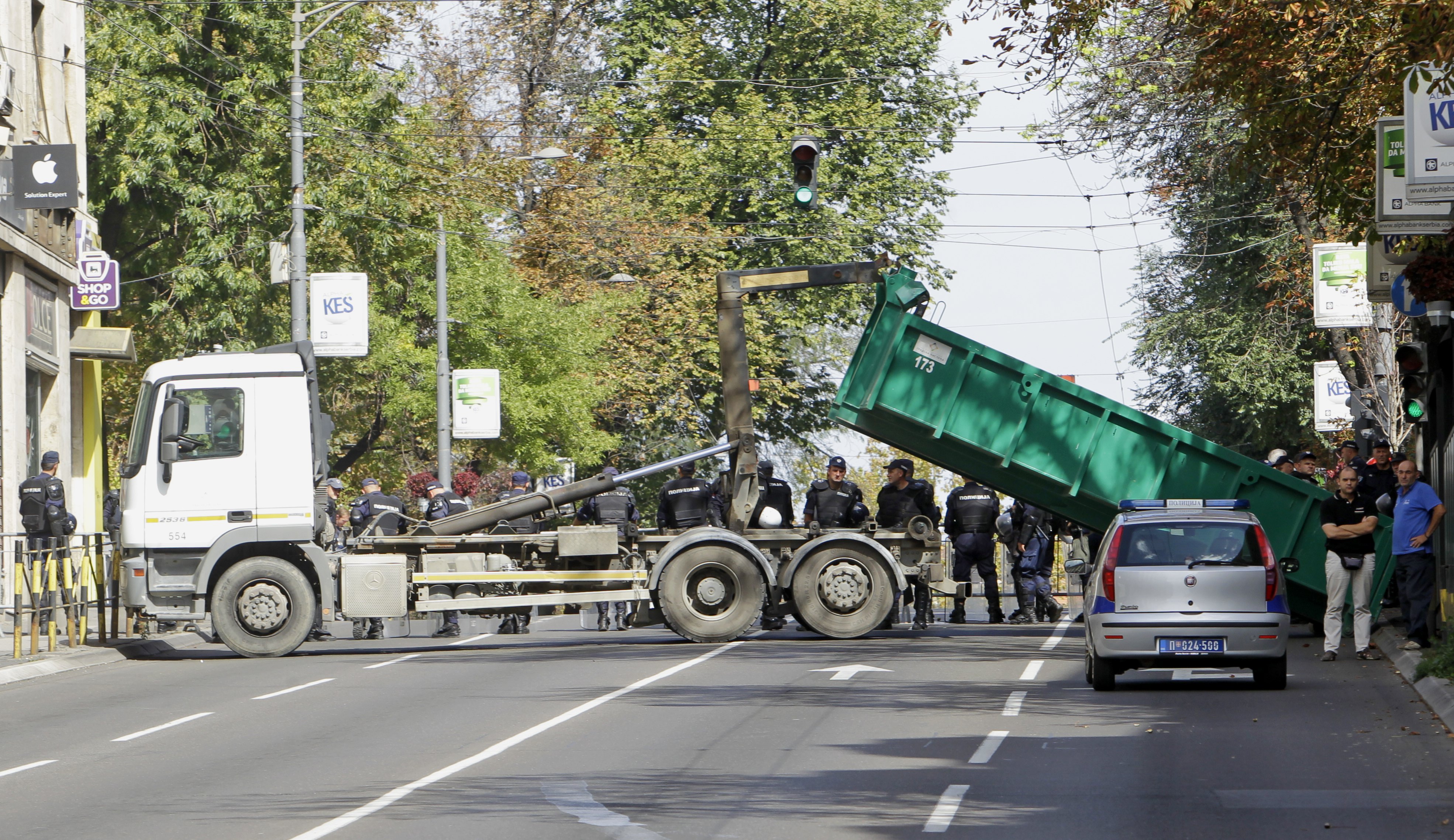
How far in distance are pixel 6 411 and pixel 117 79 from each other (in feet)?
37.3

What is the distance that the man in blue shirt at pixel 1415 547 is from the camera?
667 inches

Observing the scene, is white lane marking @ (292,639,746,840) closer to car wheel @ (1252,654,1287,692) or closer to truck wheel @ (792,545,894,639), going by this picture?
truck wheel @ (792,545,894,639)

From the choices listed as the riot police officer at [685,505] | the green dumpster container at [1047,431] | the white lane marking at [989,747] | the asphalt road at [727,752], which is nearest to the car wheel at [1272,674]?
the asphalt road at [727,752]

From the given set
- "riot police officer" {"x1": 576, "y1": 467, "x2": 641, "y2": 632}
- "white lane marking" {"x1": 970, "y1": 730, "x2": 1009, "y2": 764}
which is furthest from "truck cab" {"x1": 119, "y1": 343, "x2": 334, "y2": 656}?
"white lane marking" {"x1": 970, "y1": 730, "x2": 1009, "y2": 764}

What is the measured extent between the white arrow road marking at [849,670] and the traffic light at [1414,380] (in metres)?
7.01

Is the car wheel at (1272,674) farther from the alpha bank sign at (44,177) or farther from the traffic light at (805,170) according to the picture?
the alpha bank sign at (44,177)

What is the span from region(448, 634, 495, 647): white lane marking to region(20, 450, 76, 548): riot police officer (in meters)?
4.47

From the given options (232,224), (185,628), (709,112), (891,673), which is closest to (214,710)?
(891,673)

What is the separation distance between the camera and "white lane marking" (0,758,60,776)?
11578 mm

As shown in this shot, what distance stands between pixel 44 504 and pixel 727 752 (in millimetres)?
12815

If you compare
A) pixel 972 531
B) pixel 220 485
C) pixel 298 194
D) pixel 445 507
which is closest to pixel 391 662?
pixel 220 485

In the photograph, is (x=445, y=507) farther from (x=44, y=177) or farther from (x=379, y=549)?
(x=44, y=177)

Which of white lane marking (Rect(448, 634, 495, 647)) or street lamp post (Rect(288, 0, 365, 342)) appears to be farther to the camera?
street lamp post (Rect(288, 0, 365, 342))

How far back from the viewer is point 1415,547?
55.4 ft
